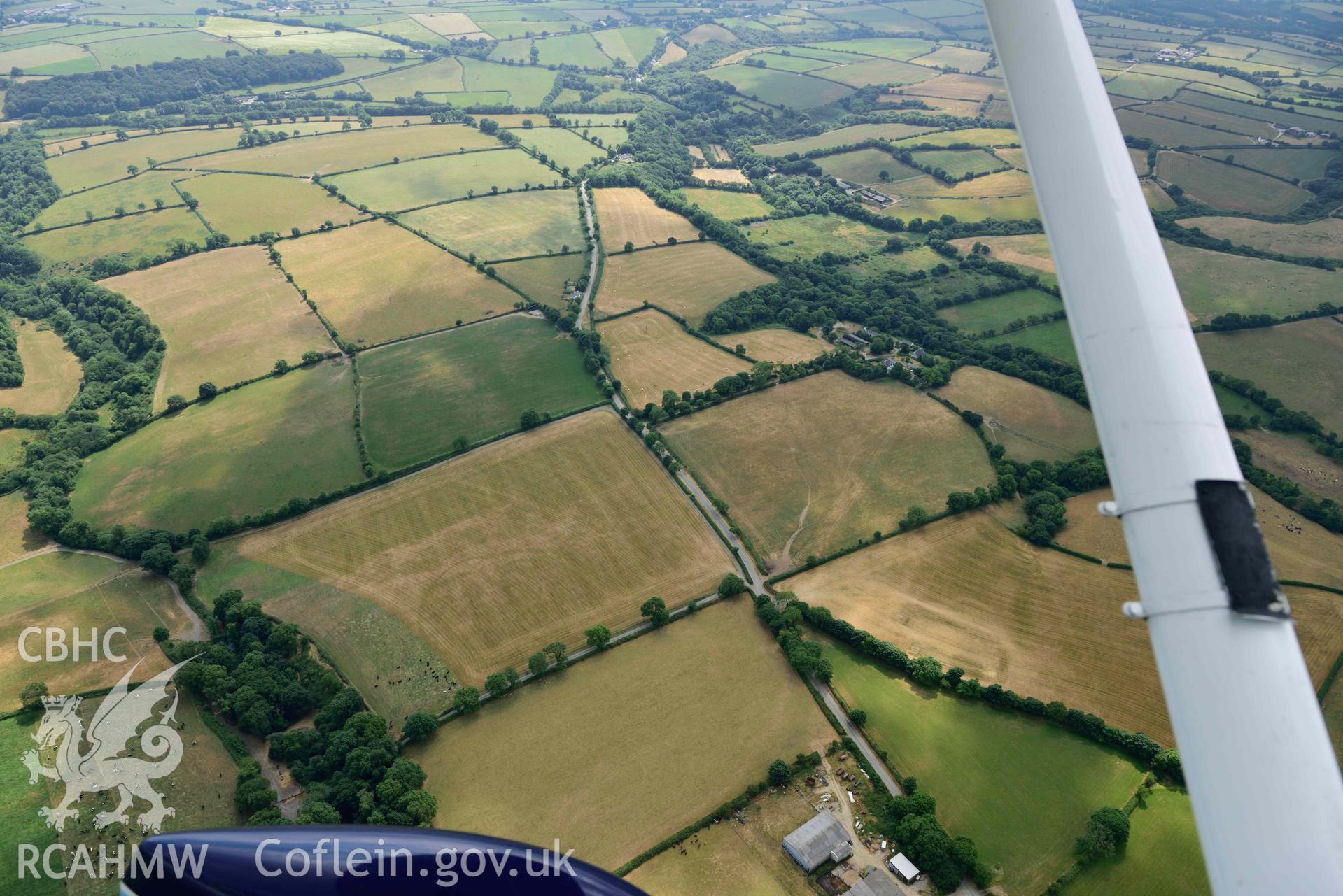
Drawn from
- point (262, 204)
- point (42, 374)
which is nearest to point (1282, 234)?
point (262, 204)

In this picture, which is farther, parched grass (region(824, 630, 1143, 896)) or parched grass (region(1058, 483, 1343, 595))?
parched grass (region(1058, 483, 1343, 595))

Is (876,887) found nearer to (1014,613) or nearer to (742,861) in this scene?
(742,861)

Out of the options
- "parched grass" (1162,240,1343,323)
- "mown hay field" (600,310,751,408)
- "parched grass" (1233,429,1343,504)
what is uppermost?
"parched grass" (1162,240,1343,323)

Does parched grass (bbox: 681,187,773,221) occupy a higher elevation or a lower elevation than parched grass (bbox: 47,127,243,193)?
higher

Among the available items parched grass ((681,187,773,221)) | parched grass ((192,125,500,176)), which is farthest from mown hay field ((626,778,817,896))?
parched grass ((192,125,500,176))

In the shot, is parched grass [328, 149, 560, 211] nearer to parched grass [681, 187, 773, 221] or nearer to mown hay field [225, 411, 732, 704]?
parched grass [681, 187, 773, 221]

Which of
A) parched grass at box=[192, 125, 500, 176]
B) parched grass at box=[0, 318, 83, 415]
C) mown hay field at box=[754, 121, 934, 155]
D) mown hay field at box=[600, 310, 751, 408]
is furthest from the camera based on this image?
mown hay field at box=[754, 121, 934, 155]

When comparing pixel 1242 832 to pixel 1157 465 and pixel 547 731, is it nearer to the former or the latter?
pixel 1157 465

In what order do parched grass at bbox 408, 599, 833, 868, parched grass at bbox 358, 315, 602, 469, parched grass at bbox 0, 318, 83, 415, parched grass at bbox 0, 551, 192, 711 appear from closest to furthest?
parched grass at bbox 408, 599, 833, 868, parched grass at bbox 0, 551, 192, 711, parched grass at bbox 358, 315, 602, 469, parched grass at bbox 0, 318, 83, 415
